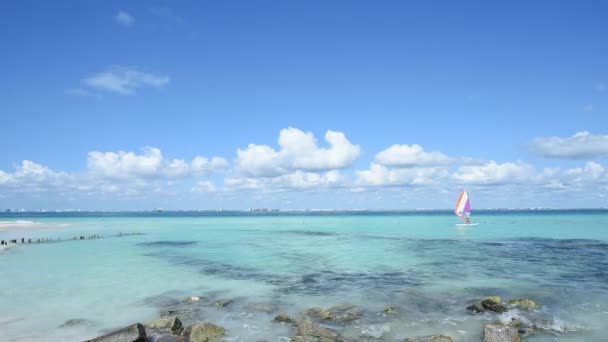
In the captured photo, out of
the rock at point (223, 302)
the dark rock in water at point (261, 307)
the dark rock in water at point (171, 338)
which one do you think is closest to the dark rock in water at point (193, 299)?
the rock at point (223, 302)

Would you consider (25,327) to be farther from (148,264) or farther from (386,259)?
(386,259)

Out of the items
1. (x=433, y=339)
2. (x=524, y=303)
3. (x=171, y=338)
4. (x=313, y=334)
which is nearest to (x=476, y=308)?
(x=524, y=303)

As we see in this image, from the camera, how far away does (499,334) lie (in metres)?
15.0

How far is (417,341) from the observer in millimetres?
15000

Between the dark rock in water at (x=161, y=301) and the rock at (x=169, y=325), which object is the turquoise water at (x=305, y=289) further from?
the rock at (x=169, y=325)

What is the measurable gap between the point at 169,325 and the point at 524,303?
55.3ft

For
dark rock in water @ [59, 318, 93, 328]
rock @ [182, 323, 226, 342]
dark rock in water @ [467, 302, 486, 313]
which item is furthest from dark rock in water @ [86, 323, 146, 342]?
dark rock in water @ [467, 302, 486, 313]

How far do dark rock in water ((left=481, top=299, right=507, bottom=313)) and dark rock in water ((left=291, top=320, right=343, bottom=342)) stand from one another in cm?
810

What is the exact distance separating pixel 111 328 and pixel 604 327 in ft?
69.1

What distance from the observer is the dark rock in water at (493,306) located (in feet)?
62.7

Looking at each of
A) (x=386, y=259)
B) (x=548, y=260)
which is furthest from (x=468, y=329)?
(x=548, y=260)

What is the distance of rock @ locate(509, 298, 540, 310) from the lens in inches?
786

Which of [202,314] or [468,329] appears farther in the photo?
[202,314]

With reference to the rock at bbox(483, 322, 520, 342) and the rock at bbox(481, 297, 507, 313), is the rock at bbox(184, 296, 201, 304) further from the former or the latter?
the rock at bbox(481, 297, 507, 313)
